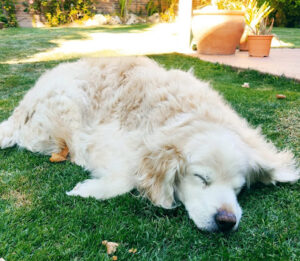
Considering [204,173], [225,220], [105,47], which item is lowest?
[105,47]

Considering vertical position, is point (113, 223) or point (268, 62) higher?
point (113, 223)

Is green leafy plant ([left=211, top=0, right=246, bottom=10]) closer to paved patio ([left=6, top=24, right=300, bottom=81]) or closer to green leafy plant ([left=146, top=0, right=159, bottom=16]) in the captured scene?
paved patio ([left=6, top=24, right=300, bottom=81])

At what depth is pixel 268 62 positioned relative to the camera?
7.15 meters

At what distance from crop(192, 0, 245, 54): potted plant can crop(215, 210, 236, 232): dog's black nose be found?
665 cm

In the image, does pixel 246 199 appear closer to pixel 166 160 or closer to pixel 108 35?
pixel 166 160

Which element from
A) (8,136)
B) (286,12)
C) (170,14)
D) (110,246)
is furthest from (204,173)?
(286,12)

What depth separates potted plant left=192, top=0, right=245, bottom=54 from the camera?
753 cm

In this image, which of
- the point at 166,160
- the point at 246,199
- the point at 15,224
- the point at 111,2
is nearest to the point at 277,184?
the point at 246,199

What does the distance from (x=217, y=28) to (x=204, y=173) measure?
6379 millimetres

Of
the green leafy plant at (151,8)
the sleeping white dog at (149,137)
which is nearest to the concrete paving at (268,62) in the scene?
the sleeping white dog at (149,137)

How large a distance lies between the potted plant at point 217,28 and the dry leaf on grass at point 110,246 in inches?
275

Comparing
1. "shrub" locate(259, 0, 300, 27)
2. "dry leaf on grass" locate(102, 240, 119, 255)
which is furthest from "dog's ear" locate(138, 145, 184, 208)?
"shrub" locate(259, 0, 300, 27)

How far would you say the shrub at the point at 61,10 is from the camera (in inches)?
649

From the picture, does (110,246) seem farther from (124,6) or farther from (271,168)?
(124,6)
